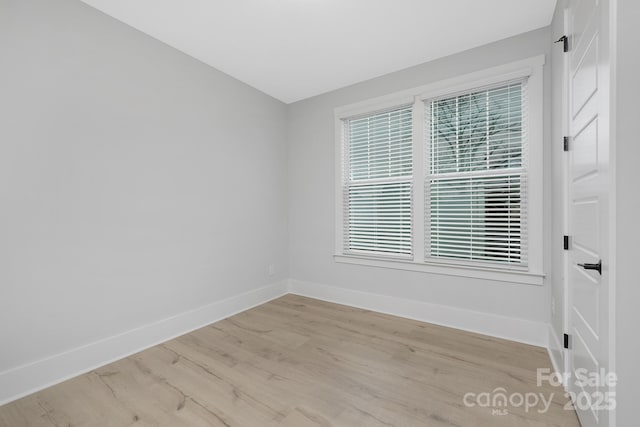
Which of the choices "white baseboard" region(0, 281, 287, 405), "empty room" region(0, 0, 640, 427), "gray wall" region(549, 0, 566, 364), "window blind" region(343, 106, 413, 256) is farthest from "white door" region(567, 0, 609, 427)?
"white baseboard" region(0, 281, 287, 405)

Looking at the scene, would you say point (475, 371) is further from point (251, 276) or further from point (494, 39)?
point (494, 39)

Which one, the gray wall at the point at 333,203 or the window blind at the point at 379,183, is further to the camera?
the window blind at the point at 379,183

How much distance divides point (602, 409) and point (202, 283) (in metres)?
2.97

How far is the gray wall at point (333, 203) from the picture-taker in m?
2.53

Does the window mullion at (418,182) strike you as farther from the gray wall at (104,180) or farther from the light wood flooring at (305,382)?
the gray wall at (104,180)

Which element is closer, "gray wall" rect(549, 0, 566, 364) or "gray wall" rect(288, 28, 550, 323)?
"gray wall" rect(549, 0, 566, 364)

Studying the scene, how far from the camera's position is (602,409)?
3.81 ft

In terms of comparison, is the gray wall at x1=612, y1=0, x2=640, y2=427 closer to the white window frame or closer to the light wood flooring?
the light wood flooring

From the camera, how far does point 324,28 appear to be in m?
2.47

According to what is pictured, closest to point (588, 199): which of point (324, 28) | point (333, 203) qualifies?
point (324, 28)

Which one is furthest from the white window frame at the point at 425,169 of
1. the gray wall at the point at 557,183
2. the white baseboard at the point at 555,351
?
the white baseboard at the point at 555,351

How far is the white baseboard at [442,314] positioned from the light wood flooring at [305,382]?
0.10 m

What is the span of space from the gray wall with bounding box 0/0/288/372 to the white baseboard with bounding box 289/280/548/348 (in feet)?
3.80

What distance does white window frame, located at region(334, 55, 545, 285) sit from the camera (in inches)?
96.3
